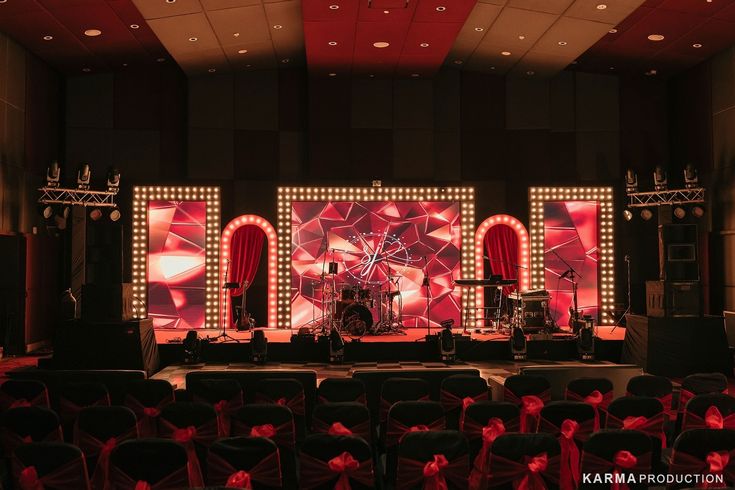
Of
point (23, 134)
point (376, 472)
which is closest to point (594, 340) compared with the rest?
point (376, 472)

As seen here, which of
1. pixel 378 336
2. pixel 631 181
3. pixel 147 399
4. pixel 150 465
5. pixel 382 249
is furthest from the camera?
pixel 382 249

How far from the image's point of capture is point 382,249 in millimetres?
15055

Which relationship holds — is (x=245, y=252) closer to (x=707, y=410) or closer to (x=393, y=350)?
(x=393, y=350)

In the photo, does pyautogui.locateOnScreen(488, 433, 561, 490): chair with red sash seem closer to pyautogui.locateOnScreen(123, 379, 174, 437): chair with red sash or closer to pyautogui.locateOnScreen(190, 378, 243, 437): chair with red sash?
pyautogui.locateOnScreen(190, 378, 243, 437): chair with red sash

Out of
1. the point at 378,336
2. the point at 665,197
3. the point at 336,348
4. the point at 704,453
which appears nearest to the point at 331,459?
the point at 704,453

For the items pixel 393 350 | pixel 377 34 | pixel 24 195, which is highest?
pixel 377 34

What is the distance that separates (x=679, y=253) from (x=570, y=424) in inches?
283

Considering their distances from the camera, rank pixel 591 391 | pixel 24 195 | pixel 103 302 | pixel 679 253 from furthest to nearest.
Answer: pixel 24 195 → pixel 679 253 → pixel 103 302 → pixel 591 391

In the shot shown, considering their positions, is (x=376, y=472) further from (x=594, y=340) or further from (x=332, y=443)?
(x=594, y=340)

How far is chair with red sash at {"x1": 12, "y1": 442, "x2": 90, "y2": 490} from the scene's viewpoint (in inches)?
162

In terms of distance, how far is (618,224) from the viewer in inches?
606

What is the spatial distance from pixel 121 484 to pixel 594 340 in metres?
8.89

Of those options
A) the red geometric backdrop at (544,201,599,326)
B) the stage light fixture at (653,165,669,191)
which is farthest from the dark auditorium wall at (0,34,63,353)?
the stage light fixture at (653,165,669,191)

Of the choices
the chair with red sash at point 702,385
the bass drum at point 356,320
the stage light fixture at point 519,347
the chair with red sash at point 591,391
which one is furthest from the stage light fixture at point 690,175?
the chair with red sash at point 591,391
